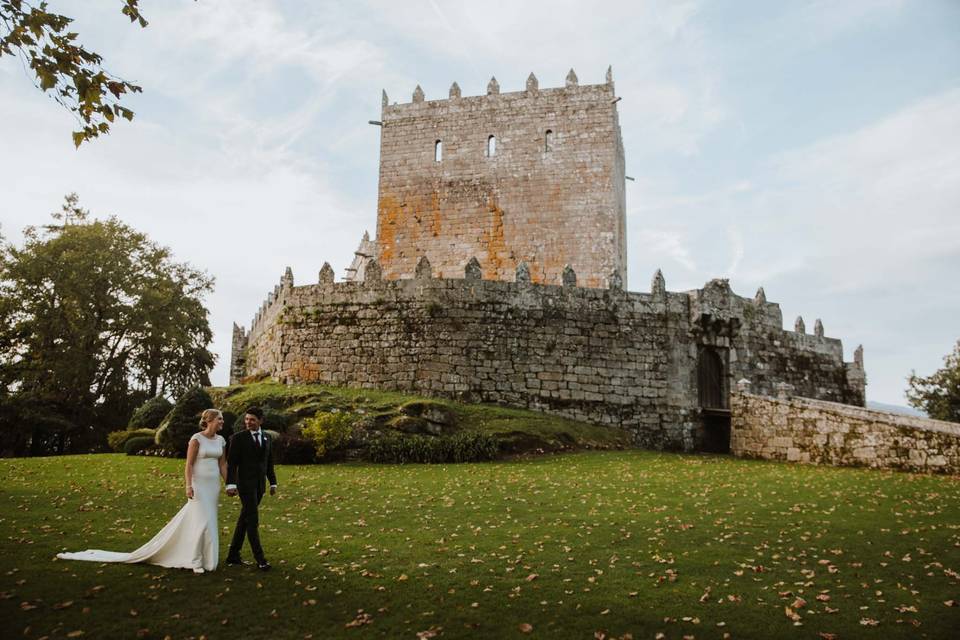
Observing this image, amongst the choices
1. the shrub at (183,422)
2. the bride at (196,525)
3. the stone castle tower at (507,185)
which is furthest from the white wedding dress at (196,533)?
the stone castle tower at (507,185)

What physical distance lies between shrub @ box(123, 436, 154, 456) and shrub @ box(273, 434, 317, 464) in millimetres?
5132

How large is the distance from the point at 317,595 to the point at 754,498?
8819 millimetres

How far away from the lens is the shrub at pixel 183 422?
64.5 feet

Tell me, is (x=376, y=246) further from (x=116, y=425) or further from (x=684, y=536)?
(x=684, y=536)

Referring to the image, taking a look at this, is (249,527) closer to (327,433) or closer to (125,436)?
(327,433)

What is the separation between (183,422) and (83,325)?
1562 centimetres

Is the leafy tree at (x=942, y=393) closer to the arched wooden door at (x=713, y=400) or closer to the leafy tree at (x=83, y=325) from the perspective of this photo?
the arched wooden door at (x=713, y=400)

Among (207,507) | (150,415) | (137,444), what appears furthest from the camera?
(150,415)

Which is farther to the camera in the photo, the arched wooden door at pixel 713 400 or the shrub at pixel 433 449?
the arched wooden door at pixel 713 400

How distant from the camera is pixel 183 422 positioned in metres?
19.8

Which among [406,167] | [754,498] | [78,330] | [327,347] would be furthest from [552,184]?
[78,330]

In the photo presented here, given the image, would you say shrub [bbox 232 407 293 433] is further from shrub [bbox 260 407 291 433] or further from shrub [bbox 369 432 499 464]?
shrub [bbox 369 432 499 464]

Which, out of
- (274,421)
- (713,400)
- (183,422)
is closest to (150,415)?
(183,422)

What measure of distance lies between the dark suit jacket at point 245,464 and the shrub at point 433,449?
997 cm
